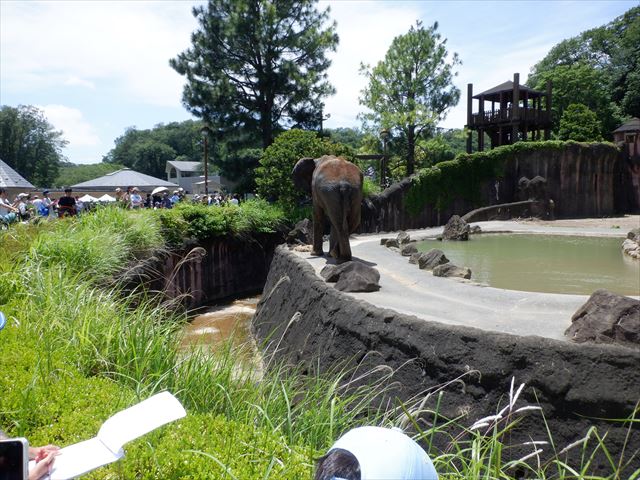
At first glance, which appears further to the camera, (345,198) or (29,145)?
(29,145)

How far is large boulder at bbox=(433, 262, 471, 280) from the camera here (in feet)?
27.5

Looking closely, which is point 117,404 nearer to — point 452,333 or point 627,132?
point 452,333

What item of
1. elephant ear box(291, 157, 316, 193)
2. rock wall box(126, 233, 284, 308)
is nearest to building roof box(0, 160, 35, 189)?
rock wall box(126, 233, 284, 308)

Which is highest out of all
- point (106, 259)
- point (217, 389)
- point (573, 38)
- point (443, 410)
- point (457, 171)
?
point (573, 38)

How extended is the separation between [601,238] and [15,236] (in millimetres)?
14501

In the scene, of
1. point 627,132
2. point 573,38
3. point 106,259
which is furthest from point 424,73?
point 106,259

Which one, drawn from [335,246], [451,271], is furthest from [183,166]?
[451,271]

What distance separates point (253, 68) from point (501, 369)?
2515cm

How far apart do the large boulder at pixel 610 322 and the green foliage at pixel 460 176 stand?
59.5ft

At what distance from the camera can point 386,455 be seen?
4.73ft

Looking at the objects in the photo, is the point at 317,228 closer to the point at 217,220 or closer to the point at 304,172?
the point at 304,172

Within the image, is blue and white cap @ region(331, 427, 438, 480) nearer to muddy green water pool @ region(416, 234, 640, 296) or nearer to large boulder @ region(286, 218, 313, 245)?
muddy green water pool @ region(416, 234, 640, 296)

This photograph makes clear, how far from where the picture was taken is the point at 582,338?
16.2 ft

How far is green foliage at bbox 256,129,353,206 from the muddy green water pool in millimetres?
4343
